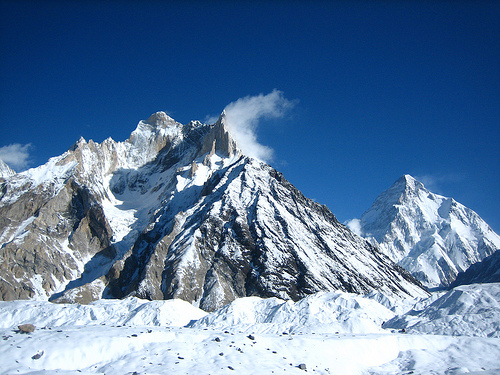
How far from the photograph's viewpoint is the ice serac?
11750cm

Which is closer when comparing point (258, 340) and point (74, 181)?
point (258, 340)

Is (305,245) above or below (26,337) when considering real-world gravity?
above

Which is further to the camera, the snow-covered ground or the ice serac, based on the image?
the ice serac

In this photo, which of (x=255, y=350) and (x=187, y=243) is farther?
(x=187, y=243)

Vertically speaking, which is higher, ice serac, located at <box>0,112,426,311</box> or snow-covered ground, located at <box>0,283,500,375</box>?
ice serac, located at <box>0,112,426,311</box>

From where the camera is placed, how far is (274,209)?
483 ft

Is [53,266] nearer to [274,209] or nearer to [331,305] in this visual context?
[274,209]

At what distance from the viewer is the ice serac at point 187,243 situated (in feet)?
385

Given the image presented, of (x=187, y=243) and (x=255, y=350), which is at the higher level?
(x=187, y=243)

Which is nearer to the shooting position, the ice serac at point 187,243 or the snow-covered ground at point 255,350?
the snow-covered ground at point 255,350

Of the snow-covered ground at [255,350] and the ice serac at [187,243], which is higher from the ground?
the ice serac at [187,243]

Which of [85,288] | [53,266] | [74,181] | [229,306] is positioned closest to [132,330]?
[229,306]

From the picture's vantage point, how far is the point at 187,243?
126 m

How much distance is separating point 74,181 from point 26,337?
162 m
